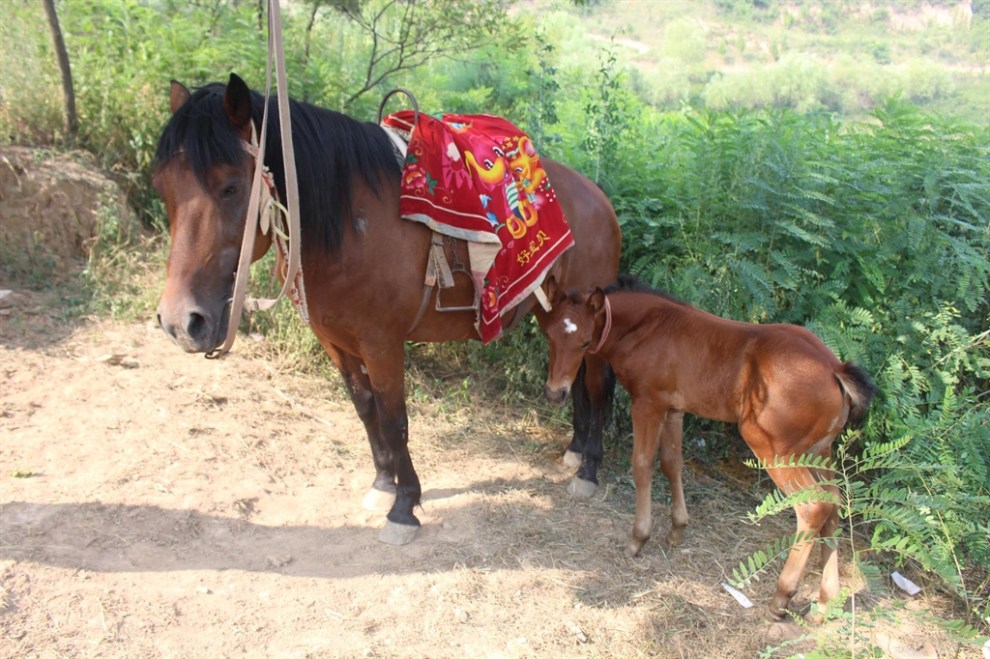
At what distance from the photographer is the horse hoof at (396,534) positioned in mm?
3465

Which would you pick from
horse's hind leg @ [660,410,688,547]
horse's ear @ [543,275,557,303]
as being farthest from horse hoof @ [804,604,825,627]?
horse's ear @ [543,275,557,303]

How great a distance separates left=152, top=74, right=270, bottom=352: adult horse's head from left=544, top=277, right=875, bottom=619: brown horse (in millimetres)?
1510

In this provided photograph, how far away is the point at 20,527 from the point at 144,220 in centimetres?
371

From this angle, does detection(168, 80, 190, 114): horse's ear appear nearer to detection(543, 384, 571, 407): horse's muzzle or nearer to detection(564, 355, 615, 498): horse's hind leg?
detection(543, 384, 571, 407): horse's muzzle

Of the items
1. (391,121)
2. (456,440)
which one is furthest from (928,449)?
(391,121)

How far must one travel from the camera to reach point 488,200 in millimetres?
3312

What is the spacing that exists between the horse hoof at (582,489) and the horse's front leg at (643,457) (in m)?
0.55

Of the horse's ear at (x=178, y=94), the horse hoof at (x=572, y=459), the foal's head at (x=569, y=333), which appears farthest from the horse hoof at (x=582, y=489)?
the horse's ear at (x=178, y=94)

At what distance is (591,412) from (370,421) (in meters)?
1.34

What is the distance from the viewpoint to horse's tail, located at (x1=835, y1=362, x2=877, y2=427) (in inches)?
108

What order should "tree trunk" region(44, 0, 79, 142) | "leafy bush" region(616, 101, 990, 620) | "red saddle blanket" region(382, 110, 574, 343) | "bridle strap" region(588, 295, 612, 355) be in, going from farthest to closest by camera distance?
1. "tree trunk" region(44, 0, 79, 142)
2. "leafy bush" region(616, 101, 990, 620)
3. "bridle strap" region(588, 295, 612, 355)
4. "red saddle blanket" region(382, 110, 574, 343)

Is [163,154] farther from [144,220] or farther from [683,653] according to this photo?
[144,220]

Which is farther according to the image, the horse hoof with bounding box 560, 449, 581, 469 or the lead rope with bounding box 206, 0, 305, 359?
the horse hoof with bounding box 560, 449, 581, 469

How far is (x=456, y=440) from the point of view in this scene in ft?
15.1
